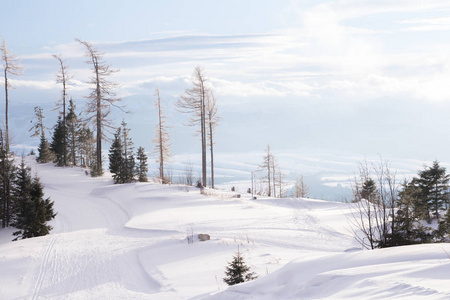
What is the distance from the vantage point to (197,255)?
10.7 meters

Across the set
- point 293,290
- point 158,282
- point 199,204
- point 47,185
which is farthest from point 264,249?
point 47,185

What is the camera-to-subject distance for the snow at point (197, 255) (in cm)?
479

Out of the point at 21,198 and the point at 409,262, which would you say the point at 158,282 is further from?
the point at 21,198

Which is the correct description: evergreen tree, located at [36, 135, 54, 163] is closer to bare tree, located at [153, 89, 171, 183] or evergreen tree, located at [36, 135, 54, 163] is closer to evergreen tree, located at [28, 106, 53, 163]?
evergreen tree, located at [28, 106, 53, 163]

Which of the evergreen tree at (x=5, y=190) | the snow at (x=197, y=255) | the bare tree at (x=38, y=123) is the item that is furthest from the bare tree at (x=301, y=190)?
the bare tree at (x=38, y=123)

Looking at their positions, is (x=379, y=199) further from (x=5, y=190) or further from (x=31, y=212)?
(x=5, y=190)

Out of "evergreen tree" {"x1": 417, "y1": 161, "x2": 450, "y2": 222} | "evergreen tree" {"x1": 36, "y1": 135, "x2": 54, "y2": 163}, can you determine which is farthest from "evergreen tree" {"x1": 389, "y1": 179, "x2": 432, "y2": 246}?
"evergreen tree" {"x1": 36, "y1": 135, "x2": 54, "y2": 163}

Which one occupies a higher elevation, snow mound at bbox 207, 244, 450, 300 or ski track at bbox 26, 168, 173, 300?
snow mound at bbox 207, 244, 450, 300

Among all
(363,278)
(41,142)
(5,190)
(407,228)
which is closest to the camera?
(363,278)

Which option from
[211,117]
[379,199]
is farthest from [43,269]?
→ [211,117]

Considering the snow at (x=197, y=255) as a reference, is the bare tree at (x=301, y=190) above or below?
below

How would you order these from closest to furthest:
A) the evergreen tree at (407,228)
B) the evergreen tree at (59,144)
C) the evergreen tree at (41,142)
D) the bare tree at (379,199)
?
the bare tree at (379,199), the evergreen tree at (407,228), the evergreen tree at (59,144), the evergreen tree at (41,142)

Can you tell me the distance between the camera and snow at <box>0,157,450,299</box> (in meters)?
4.79

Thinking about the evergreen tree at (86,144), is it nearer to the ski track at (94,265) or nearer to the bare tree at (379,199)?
the ski track at (94,265)
